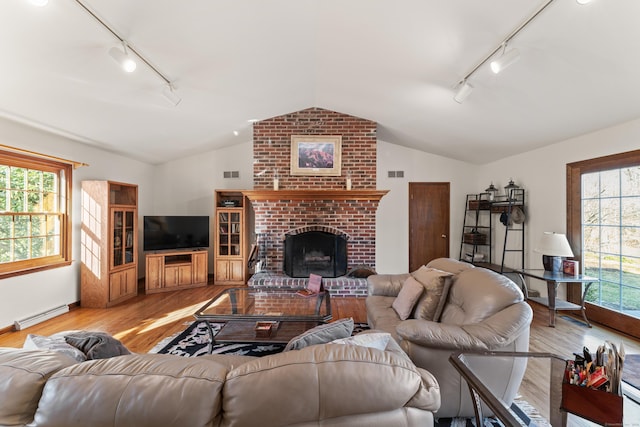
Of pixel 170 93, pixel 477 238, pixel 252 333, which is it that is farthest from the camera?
pixel 477 238

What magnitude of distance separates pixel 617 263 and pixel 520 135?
1835 mm

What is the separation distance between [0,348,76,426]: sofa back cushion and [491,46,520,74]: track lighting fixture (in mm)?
3124

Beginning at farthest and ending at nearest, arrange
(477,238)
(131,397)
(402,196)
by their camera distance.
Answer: (402,196) → (477,238) → (131,397)

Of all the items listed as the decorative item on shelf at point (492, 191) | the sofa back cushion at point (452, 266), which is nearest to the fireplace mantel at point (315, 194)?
the decorative item on shelf at point (492, 191)

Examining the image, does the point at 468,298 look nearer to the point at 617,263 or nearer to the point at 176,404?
the point at 176,404

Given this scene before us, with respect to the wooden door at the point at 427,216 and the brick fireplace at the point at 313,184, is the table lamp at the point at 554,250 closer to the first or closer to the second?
the wooden door at the point at 427,216

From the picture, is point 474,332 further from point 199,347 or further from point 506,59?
point 199,347

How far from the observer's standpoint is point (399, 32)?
94.9 inches

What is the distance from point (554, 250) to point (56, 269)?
608 cm

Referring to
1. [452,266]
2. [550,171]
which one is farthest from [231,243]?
[550,171]

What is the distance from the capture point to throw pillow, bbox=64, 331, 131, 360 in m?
1.28

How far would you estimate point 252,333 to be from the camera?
2.49 m

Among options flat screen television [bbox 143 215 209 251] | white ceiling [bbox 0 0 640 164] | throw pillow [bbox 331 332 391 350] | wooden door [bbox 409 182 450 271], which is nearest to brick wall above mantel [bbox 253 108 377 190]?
white ceiling [bbox 0 0 640 164]

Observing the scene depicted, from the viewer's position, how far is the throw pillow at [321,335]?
130 cm
